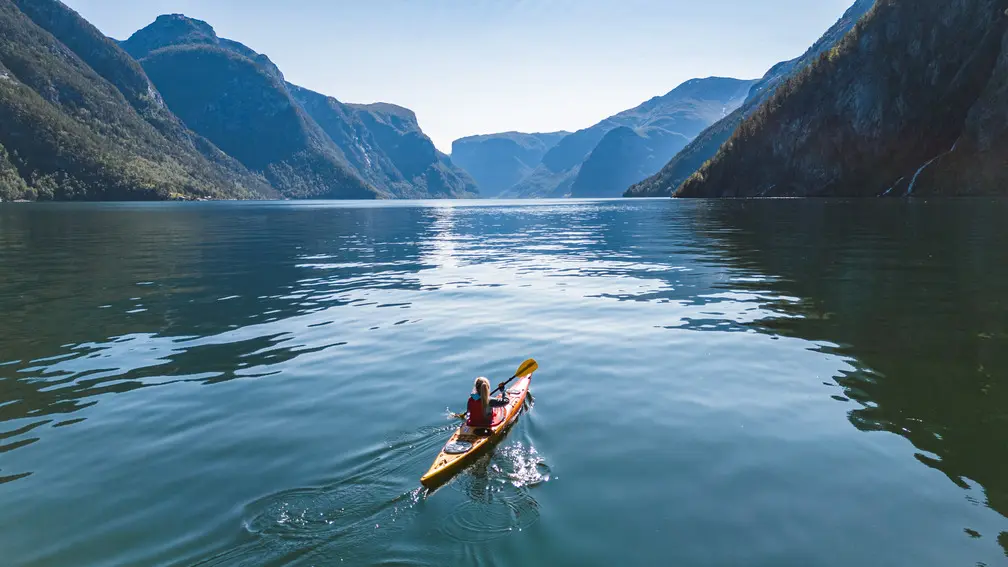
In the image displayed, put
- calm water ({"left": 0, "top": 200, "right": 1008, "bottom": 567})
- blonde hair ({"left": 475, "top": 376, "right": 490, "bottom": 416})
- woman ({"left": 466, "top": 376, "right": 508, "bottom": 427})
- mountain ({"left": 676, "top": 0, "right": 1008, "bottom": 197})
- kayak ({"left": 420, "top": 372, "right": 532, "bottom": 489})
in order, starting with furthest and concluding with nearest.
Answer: mountain ({"left": 676, "top": 0, "right": 1008, "bottom": 197})
blonde hair ({"left": 475, "top": 376, "right": 490, "bottom": 416})
woman ({"left": 466, "top": 376, "right": 508, "bottom": 427})
kayak ({"left": 420, "top": 372, "right": 532, "bottom": 489})
calm water ({"left": 0, "top": 200, "right": 1008, "bottom": 567})

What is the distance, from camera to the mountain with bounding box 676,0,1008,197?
413ft

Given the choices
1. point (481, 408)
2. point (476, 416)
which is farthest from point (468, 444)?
point (481, 408)

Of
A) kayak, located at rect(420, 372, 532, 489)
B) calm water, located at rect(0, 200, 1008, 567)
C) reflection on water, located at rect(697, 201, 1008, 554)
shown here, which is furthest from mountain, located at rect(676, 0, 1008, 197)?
kayak, located at rect(420, 372, 532, 489)

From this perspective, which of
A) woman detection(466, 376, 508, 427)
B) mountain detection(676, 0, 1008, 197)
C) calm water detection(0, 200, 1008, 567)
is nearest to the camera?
calm water detection(0, 200, 1008, 567)

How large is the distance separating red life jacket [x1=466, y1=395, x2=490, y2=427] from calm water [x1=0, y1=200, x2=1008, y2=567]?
34.1 inches

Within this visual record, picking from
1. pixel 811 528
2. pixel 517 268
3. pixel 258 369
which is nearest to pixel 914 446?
pixel 811 528

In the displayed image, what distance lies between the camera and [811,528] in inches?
367

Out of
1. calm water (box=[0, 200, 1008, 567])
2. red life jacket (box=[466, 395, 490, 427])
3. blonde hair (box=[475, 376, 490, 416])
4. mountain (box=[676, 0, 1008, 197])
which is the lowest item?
calm water (box=[0, 200, 1008, 567])

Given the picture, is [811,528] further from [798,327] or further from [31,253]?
[31,253]

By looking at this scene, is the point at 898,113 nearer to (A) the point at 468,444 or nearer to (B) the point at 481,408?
(B) the point at 481,408

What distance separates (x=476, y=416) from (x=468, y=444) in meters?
0.94

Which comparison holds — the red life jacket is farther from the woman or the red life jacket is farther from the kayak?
the kayak

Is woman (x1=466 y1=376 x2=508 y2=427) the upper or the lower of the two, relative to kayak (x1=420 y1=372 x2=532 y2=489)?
upper

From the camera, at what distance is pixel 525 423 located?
1469 centimetres
